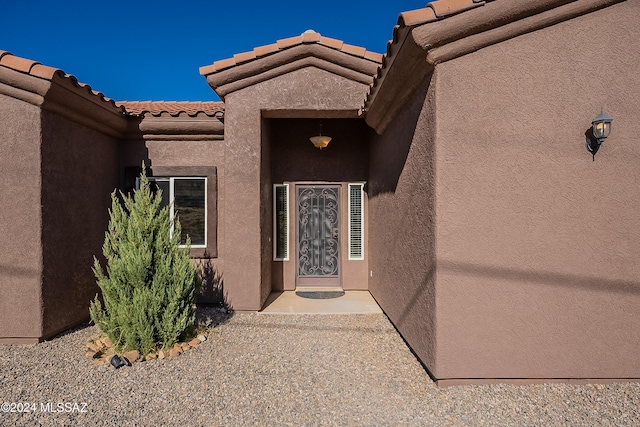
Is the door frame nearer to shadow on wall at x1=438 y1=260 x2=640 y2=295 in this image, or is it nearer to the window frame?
the window frame

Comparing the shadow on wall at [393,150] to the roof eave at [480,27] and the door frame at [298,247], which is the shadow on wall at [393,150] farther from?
the door frame at [298,247]

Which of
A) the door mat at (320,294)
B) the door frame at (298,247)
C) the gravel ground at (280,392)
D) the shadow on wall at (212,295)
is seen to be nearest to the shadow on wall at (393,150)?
the door frame at (298,247)

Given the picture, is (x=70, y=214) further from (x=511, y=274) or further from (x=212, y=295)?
(x=511, y=274)

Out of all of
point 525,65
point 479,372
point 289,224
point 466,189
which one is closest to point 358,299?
point 289,224

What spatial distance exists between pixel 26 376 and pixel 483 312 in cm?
563

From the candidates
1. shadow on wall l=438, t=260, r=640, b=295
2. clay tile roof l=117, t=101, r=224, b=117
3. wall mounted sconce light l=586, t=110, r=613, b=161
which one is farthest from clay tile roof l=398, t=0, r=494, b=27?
Answer: clay tile roof l=117, t=101, r=224, b=117

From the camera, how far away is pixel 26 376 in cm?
407

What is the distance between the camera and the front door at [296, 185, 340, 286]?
8.26m

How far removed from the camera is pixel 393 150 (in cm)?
570

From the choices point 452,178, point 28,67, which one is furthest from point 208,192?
point 452,178

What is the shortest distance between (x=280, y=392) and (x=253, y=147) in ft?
14.6

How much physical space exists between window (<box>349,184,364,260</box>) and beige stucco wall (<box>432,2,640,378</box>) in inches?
178

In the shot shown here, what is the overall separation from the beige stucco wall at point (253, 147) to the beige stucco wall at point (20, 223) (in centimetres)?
292

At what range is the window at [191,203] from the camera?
7.02 meters
